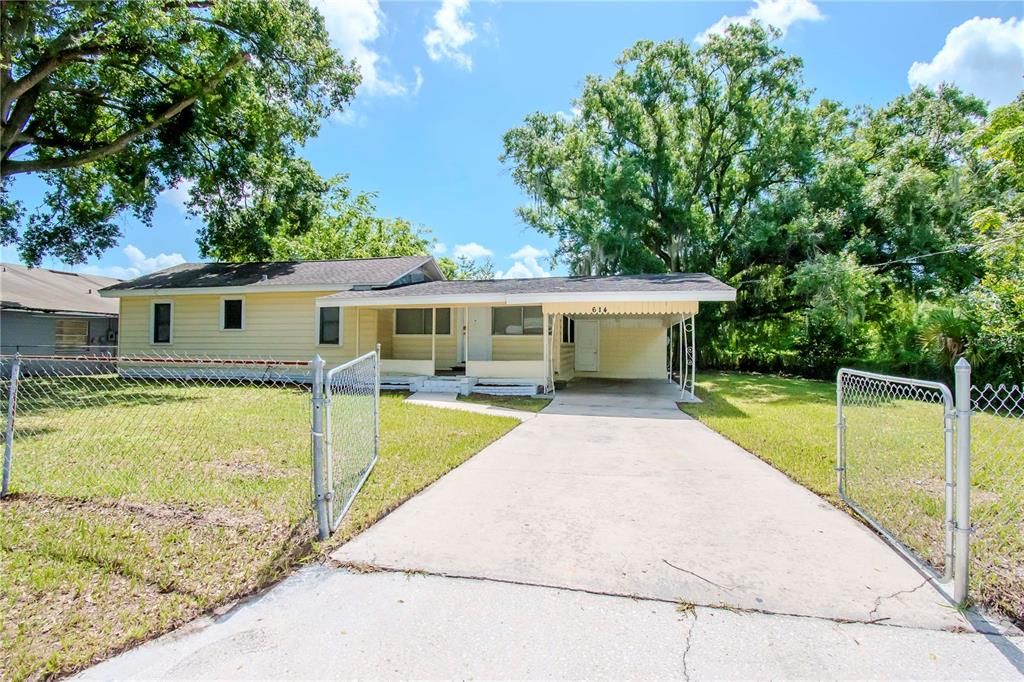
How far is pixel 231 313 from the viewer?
15.3 meters

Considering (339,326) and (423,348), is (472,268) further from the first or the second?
(339,326)

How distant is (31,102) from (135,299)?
230 inches

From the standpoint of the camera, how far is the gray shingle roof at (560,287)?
11203mm

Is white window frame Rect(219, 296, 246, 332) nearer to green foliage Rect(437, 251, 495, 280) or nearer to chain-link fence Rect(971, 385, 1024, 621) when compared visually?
chain-link fence Rect(971, 385, 1024, 621)

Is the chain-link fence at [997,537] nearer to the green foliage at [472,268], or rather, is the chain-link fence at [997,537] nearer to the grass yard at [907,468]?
the grass yard at [907,468]

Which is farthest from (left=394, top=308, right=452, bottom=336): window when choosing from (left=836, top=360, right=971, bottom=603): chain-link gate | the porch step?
(left=836, top=360, right=971, bottom=603): chain-link gate

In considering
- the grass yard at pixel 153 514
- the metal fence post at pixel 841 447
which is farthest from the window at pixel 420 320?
the metal fence post at pixel 841 447

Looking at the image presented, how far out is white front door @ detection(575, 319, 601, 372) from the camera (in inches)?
669

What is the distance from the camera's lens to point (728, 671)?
7.21ft

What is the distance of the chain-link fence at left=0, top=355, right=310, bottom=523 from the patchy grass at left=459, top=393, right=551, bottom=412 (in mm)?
3832

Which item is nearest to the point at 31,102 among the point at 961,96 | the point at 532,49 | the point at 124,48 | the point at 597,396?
the point at 124,48

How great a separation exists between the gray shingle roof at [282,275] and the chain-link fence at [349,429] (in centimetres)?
915

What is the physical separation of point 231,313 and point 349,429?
43.0 ft

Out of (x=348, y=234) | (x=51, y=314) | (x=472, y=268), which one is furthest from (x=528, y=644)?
(x=472, y=268)
